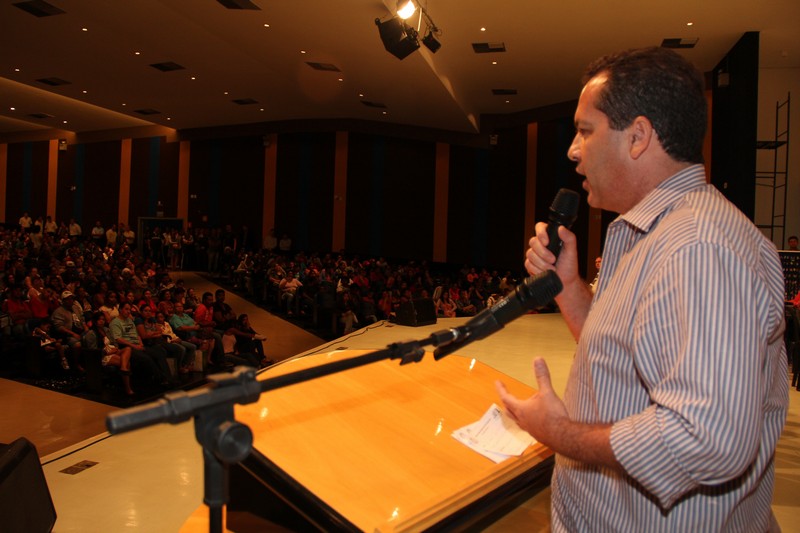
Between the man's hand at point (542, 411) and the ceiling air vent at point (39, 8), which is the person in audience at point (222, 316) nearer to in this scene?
the ceiling air vent at point (39, 8)

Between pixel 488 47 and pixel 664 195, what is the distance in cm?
958

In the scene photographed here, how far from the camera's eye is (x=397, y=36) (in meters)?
7.13

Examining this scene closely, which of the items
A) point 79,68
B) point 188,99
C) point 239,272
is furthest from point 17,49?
point 239,272

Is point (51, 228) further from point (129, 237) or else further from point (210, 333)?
point (210, 333)

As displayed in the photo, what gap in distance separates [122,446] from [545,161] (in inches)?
487

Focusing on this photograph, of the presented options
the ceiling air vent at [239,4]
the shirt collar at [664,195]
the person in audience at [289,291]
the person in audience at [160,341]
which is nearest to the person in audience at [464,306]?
the person in audience at [289,291]

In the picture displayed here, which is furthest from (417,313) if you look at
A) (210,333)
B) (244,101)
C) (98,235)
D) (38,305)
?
(98,235)

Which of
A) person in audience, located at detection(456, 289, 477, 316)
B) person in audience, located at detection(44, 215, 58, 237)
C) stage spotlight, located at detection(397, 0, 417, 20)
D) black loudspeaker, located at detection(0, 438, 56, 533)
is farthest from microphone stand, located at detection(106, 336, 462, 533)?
person in audience, located at detection(44, 215, 58, 237)

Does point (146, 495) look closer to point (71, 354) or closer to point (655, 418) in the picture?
point (655, 418)

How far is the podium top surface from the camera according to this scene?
5.09 feet

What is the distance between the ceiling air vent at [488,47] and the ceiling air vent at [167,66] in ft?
19.1

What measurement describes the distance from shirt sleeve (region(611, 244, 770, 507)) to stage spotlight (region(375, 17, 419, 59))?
673 cm

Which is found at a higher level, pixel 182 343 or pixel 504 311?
pixel 504 311

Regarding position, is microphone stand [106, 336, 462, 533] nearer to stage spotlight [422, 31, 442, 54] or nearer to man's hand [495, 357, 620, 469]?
man's hand [495, 357, 620, 469]
